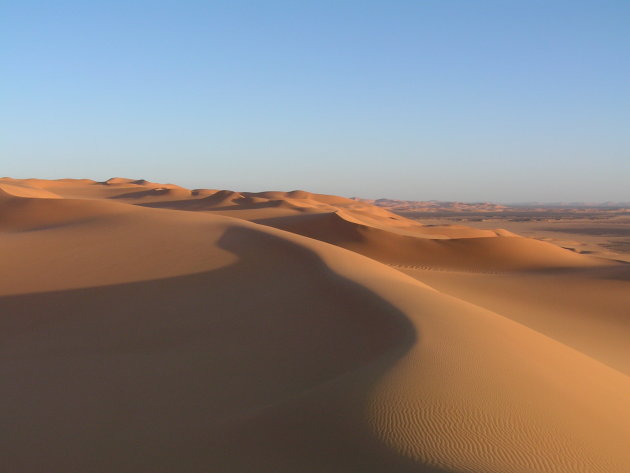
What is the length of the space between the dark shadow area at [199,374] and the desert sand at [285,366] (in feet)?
0.08

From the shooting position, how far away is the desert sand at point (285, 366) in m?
4.22

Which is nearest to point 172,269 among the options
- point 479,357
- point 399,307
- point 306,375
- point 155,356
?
point 155,356

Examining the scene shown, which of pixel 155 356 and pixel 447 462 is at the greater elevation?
pixel 447 462

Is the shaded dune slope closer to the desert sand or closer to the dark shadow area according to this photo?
the desert sand

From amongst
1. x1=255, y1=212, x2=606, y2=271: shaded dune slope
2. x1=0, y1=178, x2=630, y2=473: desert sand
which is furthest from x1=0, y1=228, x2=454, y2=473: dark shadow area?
x1=255, y1=212, x2=606, y2=271: shaded dune slope

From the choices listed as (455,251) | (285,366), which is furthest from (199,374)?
(455,251)

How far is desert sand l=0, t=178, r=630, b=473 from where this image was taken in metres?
4.22

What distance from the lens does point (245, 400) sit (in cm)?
543

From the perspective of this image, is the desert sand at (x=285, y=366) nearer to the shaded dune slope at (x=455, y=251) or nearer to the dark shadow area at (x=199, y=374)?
the dark shadow area at (x=199, y=374)

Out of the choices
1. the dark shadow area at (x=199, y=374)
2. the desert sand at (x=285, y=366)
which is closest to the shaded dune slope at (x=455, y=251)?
the desert sand at (x=285, y=366)

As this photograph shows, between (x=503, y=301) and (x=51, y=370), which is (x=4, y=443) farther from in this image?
(x=503, y=301)

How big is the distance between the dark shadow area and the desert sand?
25 mm

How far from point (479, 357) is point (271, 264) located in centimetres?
662

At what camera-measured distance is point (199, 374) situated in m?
6.38
